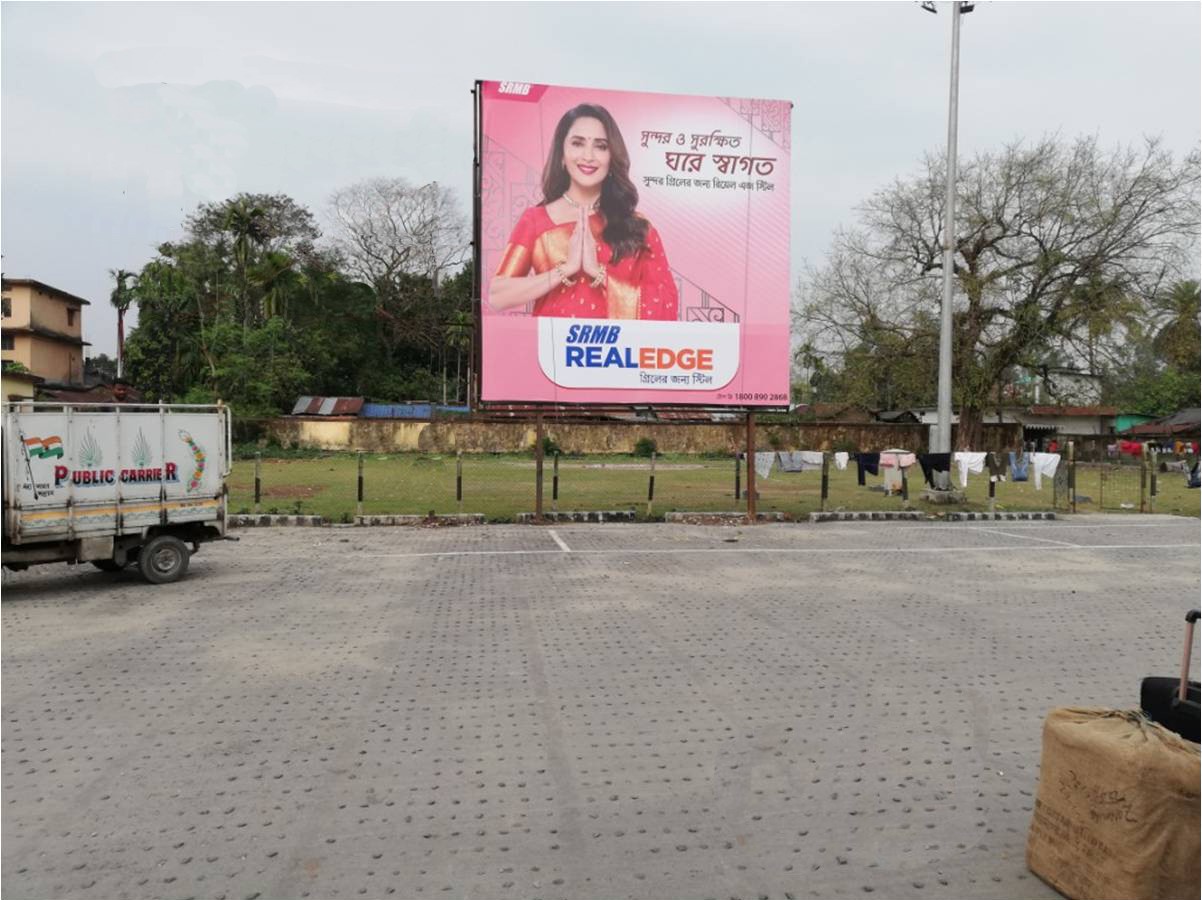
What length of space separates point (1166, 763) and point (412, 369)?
203ft

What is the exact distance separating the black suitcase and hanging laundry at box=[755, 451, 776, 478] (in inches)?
758

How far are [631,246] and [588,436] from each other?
3064 cm

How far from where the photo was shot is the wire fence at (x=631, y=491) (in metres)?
20.0

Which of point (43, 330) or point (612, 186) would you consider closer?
point (612, 186)

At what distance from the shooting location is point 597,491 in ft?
80.1

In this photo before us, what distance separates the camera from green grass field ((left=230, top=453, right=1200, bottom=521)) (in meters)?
20.5

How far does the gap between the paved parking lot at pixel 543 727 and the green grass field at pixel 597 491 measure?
8.92 m

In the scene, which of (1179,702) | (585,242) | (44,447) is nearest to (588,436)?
(585,242)

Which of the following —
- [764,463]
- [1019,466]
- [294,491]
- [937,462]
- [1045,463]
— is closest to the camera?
[937,462]

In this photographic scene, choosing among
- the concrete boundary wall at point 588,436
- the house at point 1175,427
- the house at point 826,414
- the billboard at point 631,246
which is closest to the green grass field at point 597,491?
the billboard at point 631,246

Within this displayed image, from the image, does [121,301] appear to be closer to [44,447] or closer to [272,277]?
[272,277]

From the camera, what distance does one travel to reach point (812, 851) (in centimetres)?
407

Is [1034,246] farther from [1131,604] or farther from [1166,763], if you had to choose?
[1166,763]

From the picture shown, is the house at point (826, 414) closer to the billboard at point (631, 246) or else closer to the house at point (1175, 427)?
the house at point (1175, 427)
